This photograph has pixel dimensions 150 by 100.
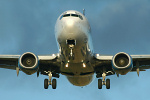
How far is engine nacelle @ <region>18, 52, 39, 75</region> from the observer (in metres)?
31.1

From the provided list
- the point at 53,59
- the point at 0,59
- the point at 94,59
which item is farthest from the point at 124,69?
the point at 0,59

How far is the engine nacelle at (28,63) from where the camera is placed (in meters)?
31.1

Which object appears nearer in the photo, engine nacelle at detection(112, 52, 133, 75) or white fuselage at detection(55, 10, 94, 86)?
white fuselage at detection(55, 10, 94, 86)

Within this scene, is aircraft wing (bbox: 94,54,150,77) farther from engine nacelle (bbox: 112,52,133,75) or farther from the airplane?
engine nacelle (bbox: 112,52,133,75)

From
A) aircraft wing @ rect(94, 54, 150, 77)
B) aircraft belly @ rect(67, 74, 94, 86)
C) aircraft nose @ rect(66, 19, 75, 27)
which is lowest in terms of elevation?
aircraft belly @ rect(67, 74, 94, 86)

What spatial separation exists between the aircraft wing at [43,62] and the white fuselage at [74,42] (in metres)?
1.03

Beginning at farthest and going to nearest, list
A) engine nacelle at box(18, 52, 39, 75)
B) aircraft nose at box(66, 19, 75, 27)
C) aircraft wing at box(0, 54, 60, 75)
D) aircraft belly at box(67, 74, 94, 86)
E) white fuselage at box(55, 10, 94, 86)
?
aircraft belly at box(67, 74, 94, 86) < aircraft wing at box(0, 54, 60, 75) < engine nacelle at box(18, 52, 39, 75) < white fuselage at box(55, 10, 94, 86) < aircraft nose at box(66, 19, 75, 27)

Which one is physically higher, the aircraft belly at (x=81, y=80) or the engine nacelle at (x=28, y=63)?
the engine nacelle at (x=28, y=63)

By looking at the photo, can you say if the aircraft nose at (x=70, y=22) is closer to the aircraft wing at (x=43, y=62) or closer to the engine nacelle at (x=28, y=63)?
the engine nacelle at (x=28, y=63)

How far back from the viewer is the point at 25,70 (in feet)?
102

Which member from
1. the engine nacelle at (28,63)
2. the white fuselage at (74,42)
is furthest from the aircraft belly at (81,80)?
the engine nacelle at (28,63)

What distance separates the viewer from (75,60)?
101 feet

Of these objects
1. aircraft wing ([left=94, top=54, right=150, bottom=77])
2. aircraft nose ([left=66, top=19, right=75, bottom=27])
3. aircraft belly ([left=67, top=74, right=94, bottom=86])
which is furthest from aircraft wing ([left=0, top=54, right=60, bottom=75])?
aircraft nose ([left=66, top=19, right=75, bottom=27])

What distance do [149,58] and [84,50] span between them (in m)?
6.65
